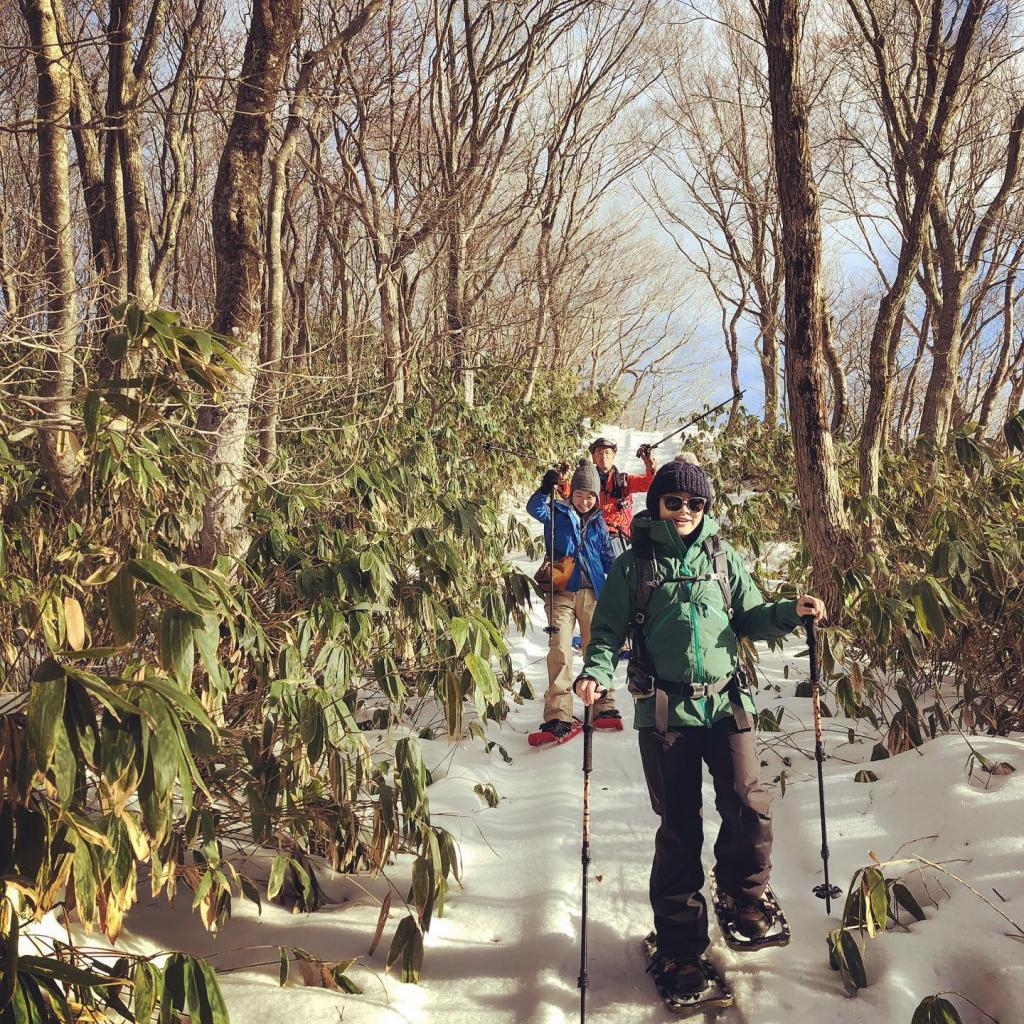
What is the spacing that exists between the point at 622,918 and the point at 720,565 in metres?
1.47

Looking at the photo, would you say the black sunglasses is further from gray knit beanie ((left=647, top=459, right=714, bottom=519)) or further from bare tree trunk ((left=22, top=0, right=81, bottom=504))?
bare tree trunk ((left=22, top=0, right=81, bottom=504))

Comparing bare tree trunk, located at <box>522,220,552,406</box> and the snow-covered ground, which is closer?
the snow-covered ground

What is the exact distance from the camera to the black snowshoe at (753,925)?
8.84 feet

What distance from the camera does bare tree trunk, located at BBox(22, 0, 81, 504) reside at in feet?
13.2

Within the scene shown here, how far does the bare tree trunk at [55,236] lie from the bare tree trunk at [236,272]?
73cm

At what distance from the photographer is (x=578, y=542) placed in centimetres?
541

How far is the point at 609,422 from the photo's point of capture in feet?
78.2

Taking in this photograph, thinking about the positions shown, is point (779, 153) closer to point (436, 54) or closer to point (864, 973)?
point (864, 973)

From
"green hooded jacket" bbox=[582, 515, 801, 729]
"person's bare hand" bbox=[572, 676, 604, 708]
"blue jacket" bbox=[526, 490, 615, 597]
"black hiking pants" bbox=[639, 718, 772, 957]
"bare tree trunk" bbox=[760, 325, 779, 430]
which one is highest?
"bare tree trunk" bbox=[760, 325, 779, 430]

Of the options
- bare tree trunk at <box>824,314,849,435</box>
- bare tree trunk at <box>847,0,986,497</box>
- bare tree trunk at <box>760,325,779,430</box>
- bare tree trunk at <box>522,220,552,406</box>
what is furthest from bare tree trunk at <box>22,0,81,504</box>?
bare tree trunk at <box>760,325,779,430</box>

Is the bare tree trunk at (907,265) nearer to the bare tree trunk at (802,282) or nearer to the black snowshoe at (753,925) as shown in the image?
the bare tree trunk at (802,282)

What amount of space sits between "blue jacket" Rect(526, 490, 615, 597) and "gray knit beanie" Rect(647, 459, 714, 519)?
243cm

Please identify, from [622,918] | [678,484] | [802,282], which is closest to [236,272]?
[678,484]

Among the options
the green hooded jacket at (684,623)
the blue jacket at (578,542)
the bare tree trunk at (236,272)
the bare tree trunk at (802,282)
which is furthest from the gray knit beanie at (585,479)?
the green hooded jacket at (684,623)
